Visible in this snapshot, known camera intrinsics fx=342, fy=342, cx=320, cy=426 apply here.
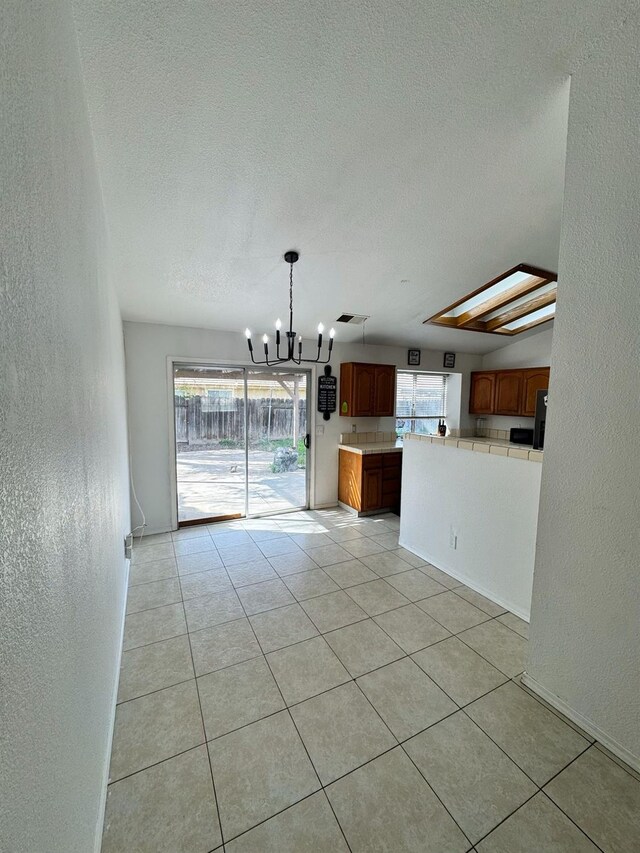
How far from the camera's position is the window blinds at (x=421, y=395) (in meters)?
5.34

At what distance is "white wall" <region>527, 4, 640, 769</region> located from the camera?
1364 millimetres

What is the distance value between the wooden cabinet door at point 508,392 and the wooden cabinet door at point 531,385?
2.8 inches

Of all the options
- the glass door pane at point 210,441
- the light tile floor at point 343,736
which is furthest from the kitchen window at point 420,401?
the light tile floor at point 343,736

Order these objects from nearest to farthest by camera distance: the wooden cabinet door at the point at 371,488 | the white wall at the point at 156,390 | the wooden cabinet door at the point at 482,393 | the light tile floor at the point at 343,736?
the light tile floor at the point at 343,736 < the white wall at the point at 156,390 < the wooden cabinet door at the point at 371,488 < the wooden cabinet door at the point at 482,393

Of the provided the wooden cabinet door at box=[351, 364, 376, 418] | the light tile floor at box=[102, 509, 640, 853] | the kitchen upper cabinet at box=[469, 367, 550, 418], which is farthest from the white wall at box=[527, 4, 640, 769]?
the kitchen upper cabinet at box=[469, 367, 550, 418]

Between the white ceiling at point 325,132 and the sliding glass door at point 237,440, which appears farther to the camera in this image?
the sliding glass door at point 237,440

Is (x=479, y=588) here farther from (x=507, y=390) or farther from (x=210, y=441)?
(x=507, y=390)

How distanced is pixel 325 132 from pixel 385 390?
343cm

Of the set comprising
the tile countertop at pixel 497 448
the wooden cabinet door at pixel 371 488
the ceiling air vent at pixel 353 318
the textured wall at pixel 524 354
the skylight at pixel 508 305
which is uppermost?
the skylight at pixel 508 305

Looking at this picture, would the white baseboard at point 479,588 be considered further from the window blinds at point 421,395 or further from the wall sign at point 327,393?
the window blinds at point 421,395

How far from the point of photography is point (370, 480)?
4.45 meters

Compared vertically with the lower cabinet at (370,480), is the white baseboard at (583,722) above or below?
below

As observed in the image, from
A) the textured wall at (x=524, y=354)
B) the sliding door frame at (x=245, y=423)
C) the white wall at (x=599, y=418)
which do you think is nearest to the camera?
the white wall at (x=599, y=418)

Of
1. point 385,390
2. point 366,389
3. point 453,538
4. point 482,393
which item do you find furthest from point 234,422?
point 482,393
